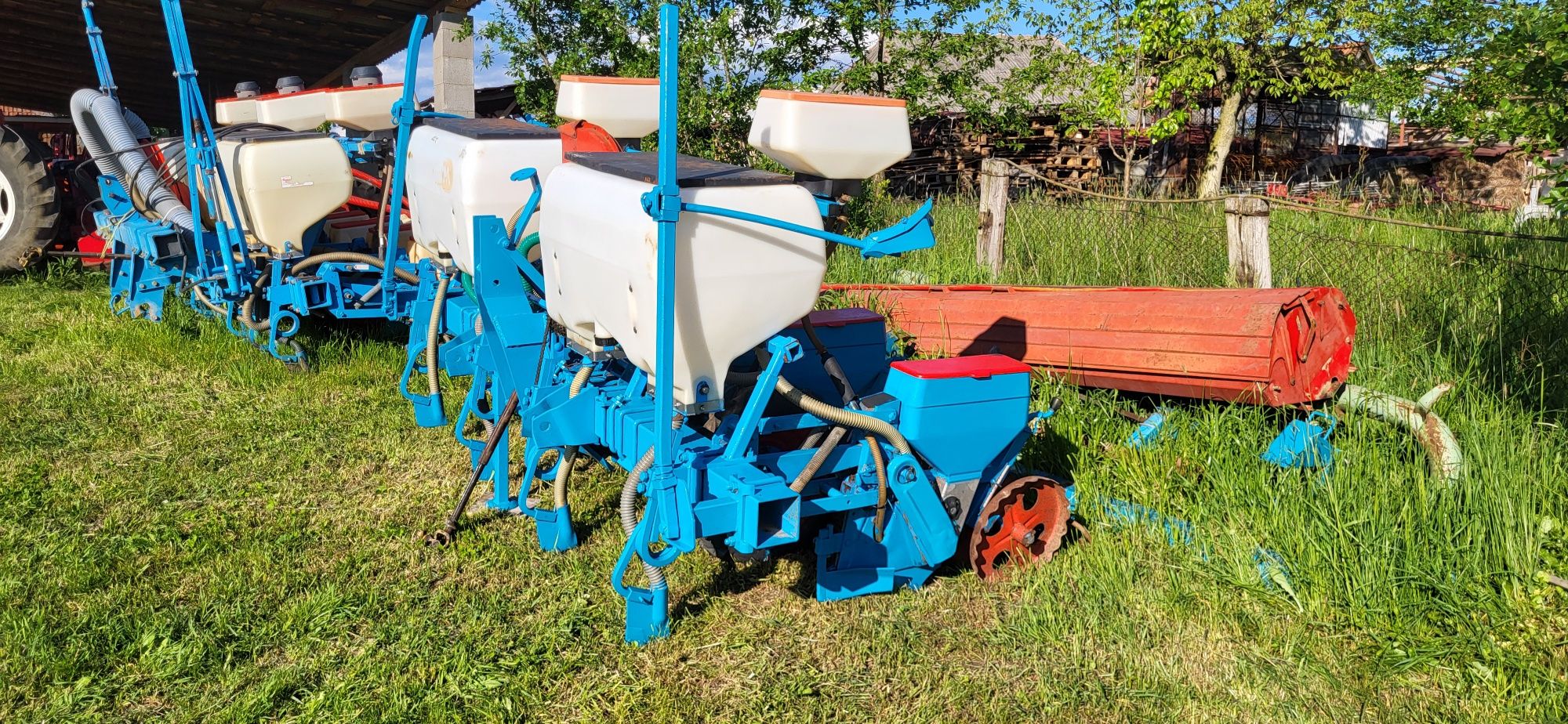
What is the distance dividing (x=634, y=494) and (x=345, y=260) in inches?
142

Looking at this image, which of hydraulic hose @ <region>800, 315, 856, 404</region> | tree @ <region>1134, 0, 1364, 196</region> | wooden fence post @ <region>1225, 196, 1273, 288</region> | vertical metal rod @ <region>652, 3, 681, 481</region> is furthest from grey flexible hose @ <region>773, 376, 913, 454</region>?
tree @ <region>1134, 0, 1364, 196</region>

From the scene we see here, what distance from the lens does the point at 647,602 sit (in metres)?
3.30

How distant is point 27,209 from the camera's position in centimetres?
833

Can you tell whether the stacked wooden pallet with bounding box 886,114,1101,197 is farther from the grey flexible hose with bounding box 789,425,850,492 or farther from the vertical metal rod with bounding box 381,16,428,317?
the grey flexible hose with bounding box 789,425,850,492

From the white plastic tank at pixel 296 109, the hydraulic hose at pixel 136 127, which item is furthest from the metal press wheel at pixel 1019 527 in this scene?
the hydraulic hose at pixel 136 127

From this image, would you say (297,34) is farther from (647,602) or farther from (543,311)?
(647,602)

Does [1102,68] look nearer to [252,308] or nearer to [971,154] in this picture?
[971,154]

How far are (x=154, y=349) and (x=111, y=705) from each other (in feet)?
13.5

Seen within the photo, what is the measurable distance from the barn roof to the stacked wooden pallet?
705 cm

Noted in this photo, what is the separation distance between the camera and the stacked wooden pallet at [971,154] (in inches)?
690

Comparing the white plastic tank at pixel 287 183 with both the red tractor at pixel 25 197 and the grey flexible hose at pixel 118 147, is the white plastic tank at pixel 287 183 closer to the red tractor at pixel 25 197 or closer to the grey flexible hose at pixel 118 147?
the grey flexible hose at pixel 118 147

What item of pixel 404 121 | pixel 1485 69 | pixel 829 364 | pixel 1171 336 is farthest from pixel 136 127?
pixel 1485 69

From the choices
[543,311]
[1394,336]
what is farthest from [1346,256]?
[543,311]

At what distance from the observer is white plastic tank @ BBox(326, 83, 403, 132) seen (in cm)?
660
